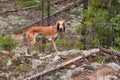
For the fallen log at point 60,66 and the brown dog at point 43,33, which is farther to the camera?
the brown dog at point 43,33

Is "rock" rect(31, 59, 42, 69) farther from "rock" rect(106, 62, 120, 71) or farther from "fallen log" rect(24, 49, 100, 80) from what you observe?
"rock" rect(106, 62, 120, 71)

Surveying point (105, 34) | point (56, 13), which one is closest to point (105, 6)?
point (105, 34)

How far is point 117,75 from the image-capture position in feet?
26.5

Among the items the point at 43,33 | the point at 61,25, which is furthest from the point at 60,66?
the point at 43,33

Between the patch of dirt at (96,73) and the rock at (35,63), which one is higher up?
the rock at (35,63)

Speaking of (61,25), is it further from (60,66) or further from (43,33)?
(60,66)

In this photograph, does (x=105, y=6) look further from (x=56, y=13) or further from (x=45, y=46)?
(x=56, y=13)

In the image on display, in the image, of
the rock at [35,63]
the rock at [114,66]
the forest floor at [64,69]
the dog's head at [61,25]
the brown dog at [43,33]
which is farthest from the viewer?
the brown dog at [43,33]

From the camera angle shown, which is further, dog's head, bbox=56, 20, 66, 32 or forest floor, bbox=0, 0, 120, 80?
dog's head, bbox=56, 20, 66, 32

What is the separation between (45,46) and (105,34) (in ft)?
11.1

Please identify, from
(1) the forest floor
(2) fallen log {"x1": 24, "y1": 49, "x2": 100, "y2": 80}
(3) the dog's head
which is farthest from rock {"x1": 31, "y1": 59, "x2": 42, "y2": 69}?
(3) the dog's head

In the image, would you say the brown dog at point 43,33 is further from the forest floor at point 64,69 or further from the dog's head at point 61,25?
Result: the forest floor at point 64,69

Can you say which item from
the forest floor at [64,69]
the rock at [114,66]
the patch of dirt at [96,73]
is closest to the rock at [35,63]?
the forest floor at [64,69]

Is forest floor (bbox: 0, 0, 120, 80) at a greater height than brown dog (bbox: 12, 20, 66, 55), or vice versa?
forest floor (bbox: 0, 0, 120, 80)
